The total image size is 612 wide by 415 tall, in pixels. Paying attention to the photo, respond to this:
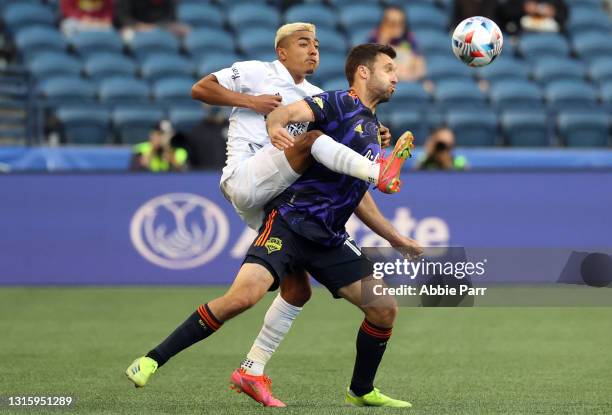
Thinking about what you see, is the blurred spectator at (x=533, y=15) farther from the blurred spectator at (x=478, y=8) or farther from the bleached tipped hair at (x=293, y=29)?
the bleached tipped hair at (x=293, y=29)

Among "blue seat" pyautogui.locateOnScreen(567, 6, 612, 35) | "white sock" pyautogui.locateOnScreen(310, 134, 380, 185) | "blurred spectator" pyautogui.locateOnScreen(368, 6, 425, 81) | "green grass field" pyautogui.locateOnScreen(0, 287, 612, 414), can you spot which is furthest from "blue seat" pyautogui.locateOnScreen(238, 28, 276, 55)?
"white sock" pyautogui.locateOnScreen(310, 134, 380, 185)

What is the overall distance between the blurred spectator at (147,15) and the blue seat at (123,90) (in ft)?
6.80

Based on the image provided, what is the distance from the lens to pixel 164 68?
1875cm

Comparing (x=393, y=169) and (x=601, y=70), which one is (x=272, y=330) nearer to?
(x=393, y=169)

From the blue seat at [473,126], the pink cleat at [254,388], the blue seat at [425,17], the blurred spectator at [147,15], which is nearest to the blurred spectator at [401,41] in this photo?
the blue seat at [473,126]

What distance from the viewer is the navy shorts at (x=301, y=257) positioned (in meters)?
6.54

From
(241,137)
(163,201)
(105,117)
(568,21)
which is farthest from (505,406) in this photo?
(568,21)

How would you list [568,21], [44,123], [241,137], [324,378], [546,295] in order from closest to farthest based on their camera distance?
[546,295]
[241,137]
[324,378]
[44,123]
[568,21]

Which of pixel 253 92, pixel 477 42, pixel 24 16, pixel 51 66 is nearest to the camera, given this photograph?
pixel 477 42

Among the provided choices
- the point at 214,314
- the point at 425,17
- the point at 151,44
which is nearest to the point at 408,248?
the point at 214,314

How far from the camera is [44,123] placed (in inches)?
672

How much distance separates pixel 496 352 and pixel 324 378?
183 cm

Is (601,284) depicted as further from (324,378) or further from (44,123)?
(44,123)

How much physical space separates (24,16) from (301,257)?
13721mm
